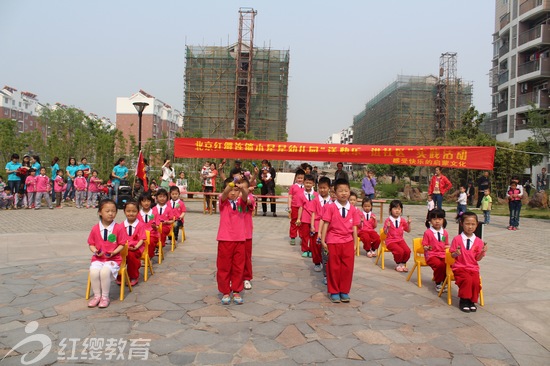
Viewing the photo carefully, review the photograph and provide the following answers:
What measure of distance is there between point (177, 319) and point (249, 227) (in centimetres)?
164

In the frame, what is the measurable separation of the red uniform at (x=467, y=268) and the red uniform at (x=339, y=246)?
133 cm

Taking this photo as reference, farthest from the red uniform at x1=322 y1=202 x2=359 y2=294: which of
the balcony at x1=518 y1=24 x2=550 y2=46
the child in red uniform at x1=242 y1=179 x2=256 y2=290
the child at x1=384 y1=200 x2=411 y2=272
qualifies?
the balcony at x1=518 y1=24 x2=550 y2=46

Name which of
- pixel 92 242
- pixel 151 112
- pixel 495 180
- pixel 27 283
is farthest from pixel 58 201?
pixel 151 112

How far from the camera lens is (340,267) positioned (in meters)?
5.51

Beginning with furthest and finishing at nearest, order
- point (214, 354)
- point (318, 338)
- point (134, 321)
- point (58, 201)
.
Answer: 1. point (58, 201)
2. point (134, 321)
3. point (318, 338)
4. point (214, 354)

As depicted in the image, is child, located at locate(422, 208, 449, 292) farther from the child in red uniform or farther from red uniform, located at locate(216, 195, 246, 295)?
red uniform, located at locate(216, 195, 246, 295)

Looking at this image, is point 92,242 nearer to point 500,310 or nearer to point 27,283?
point 27,283

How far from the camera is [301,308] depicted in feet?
16.8

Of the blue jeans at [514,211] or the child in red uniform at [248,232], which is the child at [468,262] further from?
the blue jeans at [514,211]

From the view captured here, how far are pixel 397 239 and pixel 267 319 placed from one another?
3.48 meters

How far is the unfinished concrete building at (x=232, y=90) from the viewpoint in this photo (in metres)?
34.4

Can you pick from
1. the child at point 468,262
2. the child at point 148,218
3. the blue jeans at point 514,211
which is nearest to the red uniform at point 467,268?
the child at point 468,262

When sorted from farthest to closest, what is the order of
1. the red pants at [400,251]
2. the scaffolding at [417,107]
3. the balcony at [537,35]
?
the scaffolding at [417,107] < the balcony at [537,35] < the red pants at [400,251]

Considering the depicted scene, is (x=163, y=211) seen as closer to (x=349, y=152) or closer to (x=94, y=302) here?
(x=94, y=302)
